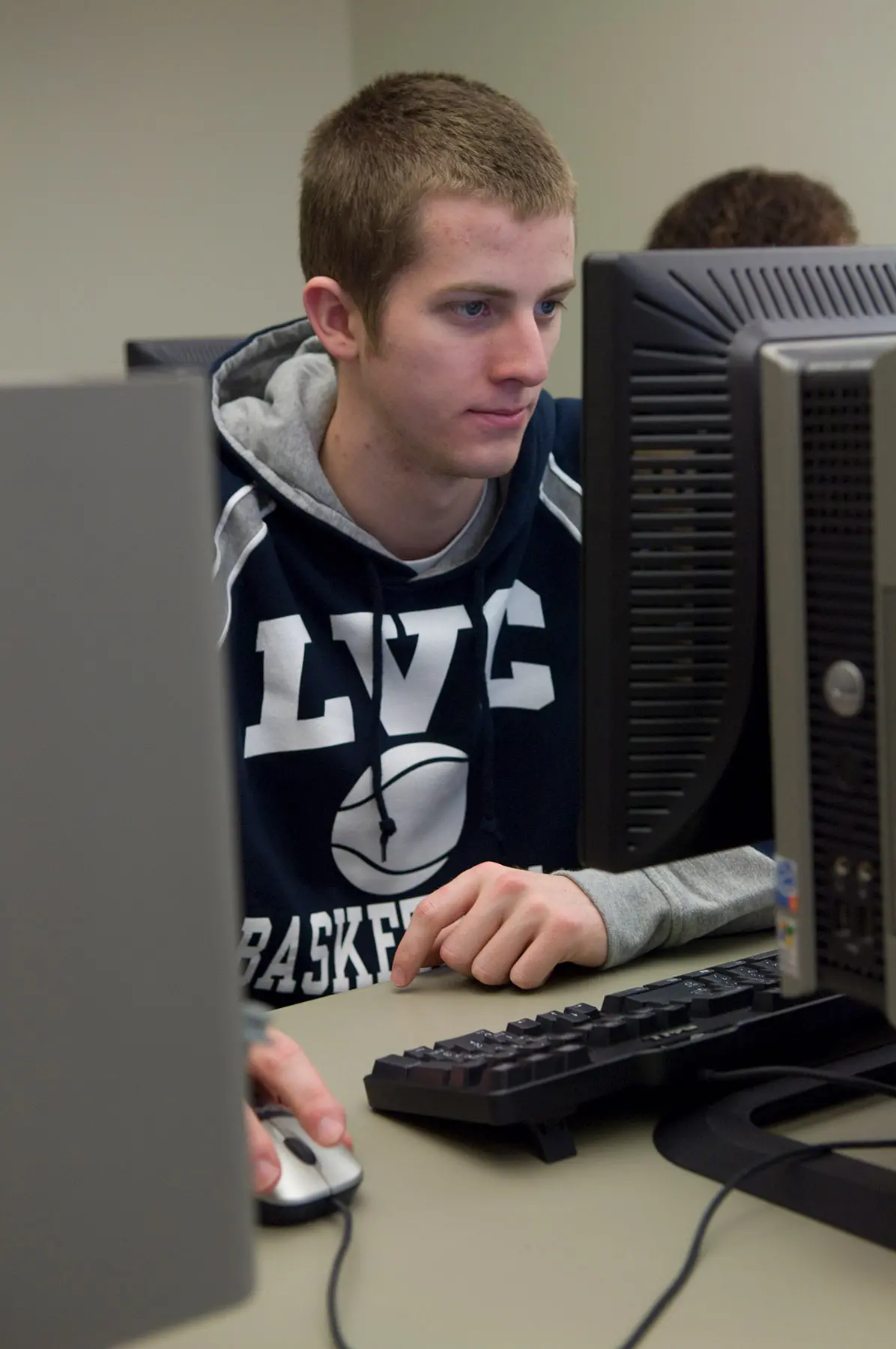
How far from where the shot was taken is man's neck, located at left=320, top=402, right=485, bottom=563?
1463 mm

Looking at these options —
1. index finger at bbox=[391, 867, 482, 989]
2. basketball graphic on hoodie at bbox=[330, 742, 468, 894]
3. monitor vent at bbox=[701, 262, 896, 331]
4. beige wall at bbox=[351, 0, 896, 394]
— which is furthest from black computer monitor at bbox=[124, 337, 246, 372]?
beige wall at bbox=[351, 0, 896, 394]

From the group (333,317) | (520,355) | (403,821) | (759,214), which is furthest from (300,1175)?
(759,214)

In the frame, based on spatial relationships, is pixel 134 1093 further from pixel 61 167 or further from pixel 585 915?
pixel 61 167

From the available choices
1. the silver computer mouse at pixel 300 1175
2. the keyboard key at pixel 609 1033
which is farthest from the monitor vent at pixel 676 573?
the silver computer mouse at pixel 300 1175

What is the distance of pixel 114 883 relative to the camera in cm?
41

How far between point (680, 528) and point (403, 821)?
0.74 m

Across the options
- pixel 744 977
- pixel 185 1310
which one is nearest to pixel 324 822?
pixel 744 977

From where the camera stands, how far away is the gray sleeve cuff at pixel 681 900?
99 cm

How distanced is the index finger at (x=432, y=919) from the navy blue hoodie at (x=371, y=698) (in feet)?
1.11

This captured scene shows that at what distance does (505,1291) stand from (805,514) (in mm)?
Result: 369

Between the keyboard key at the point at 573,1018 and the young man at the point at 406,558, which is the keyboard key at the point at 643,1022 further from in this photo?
the young man at the point at 406,558

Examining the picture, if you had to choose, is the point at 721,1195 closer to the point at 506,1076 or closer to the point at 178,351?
the point at 506,1076

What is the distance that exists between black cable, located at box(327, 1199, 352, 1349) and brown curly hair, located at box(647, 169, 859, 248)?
1.46 meters

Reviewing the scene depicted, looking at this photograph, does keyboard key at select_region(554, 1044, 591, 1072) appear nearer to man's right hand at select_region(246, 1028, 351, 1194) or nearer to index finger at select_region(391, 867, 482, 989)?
man's right hand at select_region(246, 1028, 351, 1194)
